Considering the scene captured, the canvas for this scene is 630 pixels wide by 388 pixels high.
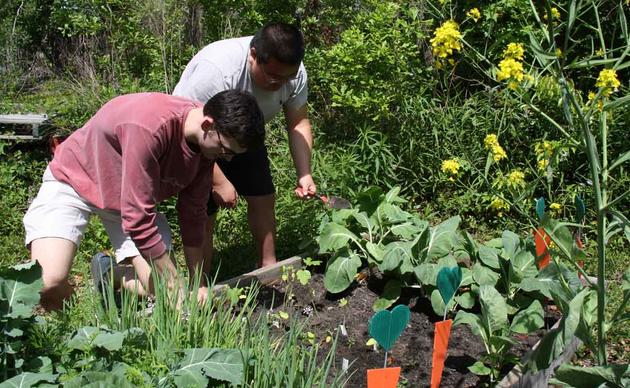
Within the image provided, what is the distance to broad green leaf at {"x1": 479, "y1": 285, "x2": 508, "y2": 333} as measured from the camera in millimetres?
2842

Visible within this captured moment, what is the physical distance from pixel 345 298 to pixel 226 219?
1.30 m

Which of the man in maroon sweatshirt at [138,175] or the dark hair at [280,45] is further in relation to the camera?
the dark hair at [280,45]

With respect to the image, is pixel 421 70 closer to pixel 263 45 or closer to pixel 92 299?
Result: pixel 263 45

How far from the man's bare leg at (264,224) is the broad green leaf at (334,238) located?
1.18 feet

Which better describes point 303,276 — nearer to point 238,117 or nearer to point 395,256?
point 395,256

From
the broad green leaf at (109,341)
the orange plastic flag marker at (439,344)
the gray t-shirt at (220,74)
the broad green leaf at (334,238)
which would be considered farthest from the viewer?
the broad green leaf at (334,238)

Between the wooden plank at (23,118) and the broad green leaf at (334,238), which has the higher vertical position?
the wooden plank at (23,118)

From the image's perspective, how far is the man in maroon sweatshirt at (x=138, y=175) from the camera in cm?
258

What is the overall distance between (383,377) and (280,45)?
4.99 ft

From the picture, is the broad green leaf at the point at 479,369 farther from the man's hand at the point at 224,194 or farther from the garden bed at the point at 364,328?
the man's hand at the point at 224,194

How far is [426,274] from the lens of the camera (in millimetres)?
3172

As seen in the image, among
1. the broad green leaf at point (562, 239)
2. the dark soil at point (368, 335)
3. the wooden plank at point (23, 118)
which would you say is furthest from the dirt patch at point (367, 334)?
the wooden plank at point (23, 118)

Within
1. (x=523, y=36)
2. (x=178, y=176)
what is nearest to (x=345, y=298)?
(x=178, y=176)

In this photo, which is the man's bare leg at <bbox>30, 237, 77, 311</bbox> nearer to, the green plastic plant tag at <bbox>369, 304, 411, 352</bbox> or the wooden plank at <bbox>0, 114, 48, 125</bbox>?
the green plastic plant tag at <bbox>369, 304, 411, 352</bbox>
